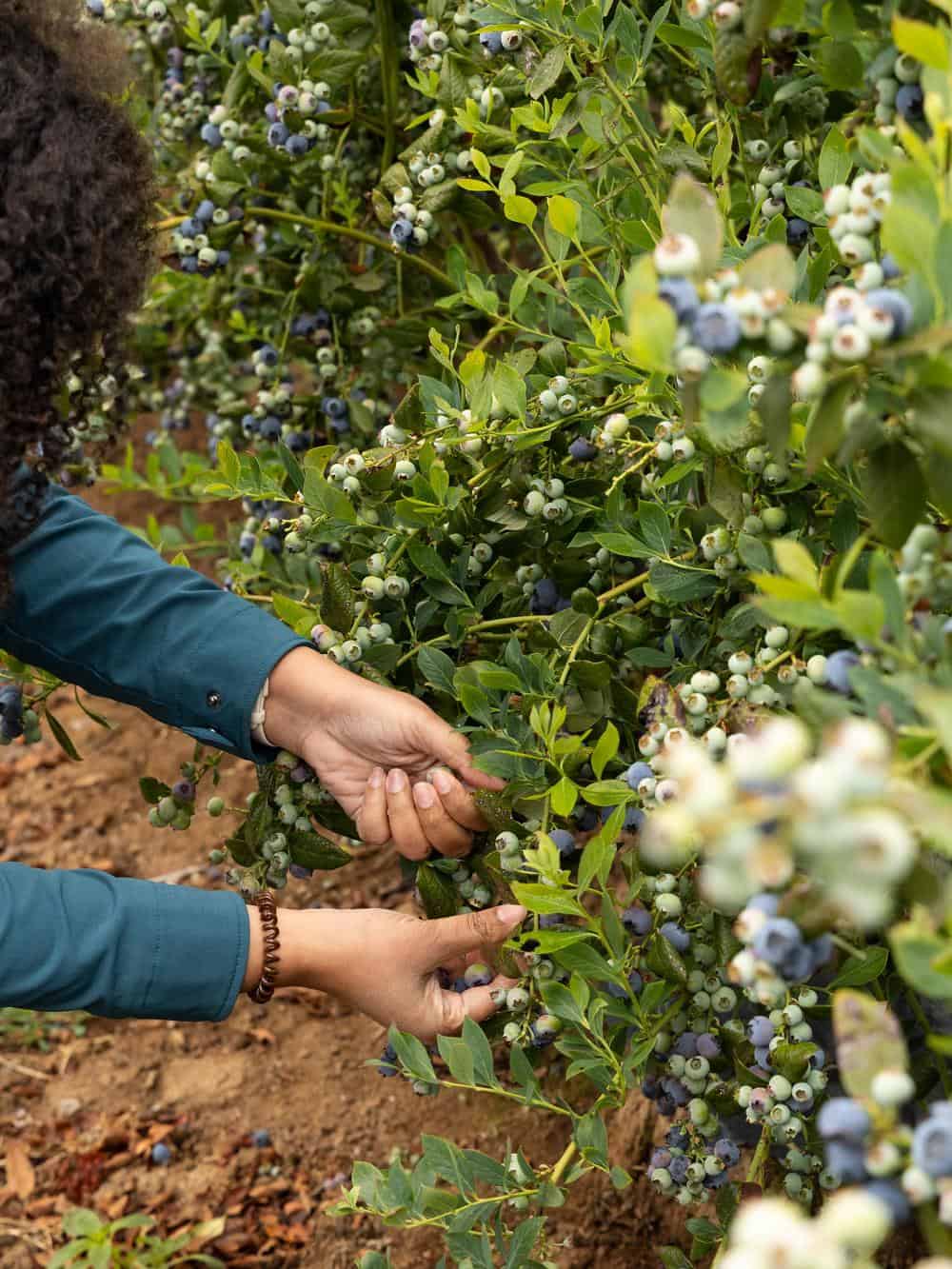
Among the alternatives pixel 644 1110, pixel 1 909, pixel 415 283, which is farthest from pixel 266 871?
pixel 415 283

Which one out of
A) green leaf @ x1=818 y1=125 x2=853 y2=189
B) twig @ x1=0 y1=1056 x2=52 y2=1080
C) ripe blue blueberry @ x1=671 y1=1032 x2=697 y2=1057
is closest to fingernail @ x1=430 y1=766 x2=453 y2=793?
ripe blue blueberry @ x1=671 y1=1032 x2=697 y2=1057

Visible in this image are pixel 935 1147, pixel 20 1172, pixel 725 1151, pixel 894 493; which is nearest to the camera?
pixel 935 1147

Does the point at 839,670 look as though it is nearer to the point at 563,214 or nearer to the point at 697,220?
the point at 697,220

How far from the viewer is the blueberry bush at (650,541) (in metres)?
0.62

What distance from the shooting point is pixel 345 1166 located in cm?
223

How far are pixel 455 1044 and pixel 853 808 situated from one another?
881mm

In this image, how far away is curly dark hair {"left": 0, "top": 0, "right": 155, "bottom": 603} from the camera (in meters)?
1.44

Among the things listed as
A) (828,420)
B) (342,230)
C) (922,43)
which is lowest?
(342,230)

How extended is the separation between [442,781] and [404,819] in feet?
0.21

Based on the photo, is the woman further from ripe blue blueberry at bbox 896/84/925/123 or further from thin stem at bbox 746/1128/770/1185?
ripe blue blueberry at bbox 896/84/925/123

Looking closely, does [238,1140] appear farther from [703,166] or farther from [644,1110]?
[703,166]

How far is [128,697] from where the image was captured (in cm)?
185

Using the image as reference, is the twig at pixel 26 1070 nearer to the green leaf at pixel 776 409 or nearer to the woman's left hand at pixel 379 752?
the woman's left hand at pixel 379 752

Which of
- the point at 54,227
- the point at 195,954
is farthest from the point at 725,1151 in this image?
the point at 54,227
